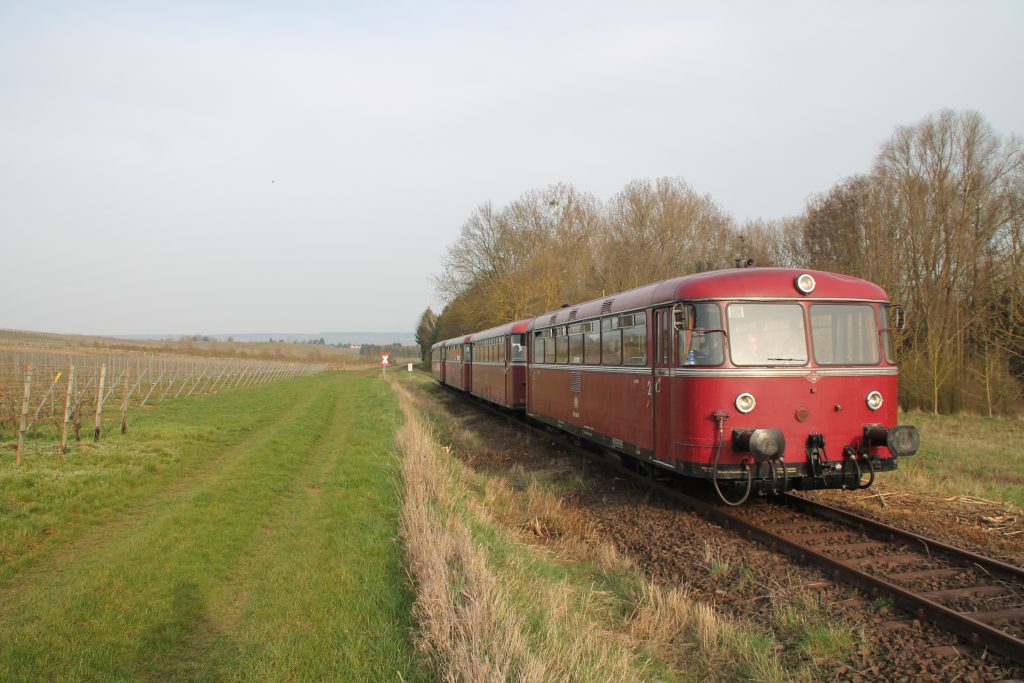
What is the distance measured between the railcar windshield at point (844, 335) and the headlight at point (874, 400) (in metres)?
0.36

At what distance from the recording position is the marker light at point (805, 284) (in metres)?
8.28

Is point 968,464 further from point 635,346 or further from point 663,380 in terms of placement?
point 663,380

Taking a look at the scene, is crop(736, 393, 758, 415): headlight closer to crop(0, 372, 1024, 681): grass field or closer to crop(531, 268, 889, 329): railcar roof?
crop(531, 268, 889, 329): railcar roof

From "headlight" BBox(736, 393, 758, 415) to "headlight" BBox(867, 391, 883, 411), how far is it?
4.98ft

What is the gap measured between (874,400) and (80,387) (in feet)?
79.7

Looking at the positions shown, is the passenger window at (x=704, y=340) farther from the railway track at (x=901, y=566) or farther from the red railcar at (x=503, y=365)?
the red railcar at (x=503, y=365)

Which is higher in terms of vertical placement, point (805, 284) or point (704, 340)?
point (805, 284)

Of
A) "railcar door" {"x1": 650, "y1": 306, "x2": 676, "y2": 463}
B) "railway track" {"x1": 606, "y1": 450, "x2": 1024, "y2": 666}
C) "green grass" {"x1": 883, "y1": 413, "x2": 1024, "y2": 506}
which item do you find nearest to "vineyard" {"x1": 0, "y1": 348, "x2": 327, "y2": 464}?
"railcar door" {"x1": 650, "y1": 306, "x2": 676, "y2": 463}

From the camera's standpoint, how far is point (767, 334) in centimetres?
823

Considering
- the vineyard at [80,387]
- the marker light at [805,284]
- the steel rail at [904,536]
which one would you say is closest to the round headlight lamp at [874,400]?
the steel rail at [904,536]

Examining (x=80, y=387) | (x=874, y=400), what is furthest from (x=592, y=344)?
(x=80, y=387)

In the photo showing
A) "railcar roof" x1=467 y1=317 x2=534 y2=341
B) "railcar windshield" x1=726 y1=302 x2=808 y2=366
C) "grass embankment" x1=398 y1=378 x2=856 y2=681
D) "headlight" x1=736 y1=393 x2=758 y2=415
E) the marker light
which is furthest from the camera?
"railcar roof" x1=467 y1=317 x2=534 y2=341

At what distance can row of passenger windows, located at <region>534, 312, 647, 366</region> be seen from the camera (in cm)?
981

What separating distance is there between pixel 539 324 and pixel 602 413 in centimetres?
534
